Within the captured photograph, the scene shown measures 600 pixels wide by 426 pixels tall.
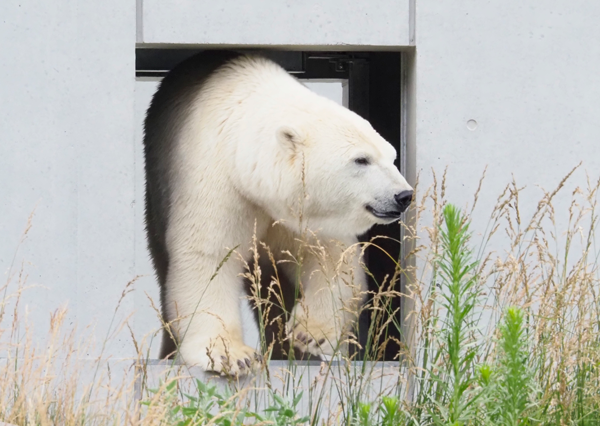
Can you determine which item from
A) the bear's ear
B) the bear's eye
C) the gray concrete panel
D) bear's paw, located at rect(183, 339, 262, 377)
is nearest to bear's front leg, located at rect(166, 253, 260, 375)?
bear's paw, located at rect(183, 339, 262, 377)

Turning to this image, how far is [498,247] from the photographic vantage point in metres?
4.03

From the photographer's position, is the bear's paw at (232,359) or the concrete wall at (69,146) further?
the concrete wall at (69,146)

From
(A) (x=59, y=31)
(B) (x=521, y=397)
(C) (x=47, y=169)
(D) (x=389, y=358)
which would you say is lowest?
(D) (x=389, y=358)

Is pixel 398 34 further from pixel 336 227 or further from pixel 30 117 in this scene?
pixel 30 117

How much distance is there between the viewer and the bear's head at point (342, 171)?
3727 millimetres

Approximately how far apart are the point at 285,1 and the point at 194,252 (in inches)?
44.3

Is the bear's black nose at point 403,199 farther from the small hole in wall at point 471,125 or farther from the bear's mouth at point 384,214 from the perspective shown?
the small hole in wall at point 471,125

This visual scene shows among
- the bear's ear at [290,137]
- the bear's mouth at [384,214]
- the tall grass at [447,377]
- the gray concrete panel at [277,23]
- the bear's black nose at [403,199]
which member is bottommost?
the tall grass at [447,377]

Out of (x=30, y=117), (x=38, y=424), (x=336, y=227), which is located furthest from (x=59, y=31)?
(x=38, y=424)

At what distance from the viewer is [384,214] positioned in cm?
373

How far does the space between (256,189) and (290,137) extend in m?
0.27

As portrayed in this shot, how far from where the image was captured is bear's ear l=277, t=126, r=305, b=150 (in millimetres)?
3762

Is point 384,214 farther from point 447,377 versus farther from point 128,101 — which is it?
point 128,101

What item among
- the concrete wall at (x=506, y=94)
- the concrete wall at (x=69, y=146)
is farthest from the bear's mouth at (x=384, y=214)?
the concrete wall at (x=69, y=146)
